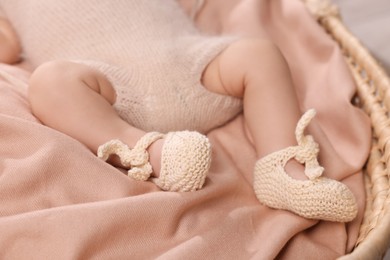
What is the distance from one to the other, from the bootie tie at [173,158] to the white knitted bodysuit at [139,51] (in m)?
0.14

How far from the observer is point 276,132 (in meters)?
0.92

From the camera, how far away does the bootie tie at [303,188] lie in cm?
80

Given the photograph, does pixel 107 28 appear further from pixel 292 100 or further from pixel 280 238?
pixel 280 238

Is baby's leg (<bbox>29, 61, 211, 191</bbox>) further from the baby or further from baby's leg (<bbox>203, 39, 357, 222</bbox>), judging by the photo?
baby's leg (<bbox>203, 39, 357, 222</bbox>)

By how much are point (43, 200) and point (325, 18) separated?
846mm

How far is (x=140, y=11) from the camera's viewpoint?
109cm

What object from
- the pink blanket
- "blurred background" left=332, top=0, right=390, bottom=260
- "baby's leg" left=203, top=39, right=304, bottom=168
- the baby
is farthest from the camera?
"blurred background" left=332, top=0, right=390, bottom=260

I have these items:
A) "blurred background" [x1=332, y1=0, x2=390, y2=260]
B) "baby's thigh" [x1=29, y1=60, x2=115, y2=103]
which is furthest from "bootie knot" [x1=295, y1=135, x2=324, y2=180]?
"blurred background" [x1=332, y1=0, x2=390, y2=260]

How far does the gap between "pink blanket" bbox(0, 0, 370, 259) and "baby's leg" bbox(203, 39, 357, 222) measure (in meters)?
0.04

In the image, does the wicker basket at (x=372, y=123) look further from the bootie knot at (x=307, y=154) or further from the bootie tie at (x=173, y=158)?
the bootie tie at (x=173, y=158)

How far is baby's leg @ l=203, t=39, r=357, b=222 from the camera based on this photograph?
2.66ft

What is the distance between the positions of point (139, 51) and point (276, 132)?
0.32 meters

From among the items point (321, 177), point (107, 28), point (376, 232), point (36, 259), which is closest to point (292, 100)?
point (321, 177)

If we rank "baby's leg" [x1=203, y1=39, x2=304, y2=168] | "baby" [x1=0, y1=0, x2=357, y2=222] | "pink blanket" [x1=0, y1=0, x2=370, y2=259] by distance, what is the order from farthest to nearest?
"baby's leg" [x1=203, y1=39, x2=304, y2=168] < "baby" [x1=0, y1=0, x2=357, y2=222] < "pink blanket" [x1=0, y1=0, x2=370, y2=259]
